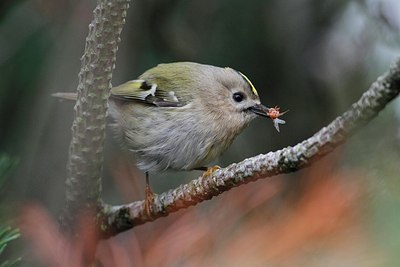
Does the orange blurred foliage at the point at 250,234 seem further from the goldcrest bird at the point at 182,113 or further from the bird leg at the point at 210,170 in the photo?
the goldcrest bird at the point at 182,113

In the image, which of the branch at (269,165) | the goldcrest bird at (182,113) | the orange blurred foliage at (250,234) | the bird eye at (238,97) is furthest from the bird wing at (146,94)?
the orange blurred foliage at (250,234)

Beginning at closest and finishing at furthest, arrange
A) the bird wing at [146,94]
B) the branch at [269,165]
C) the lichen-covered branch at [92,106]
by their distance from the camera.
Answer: the branch at [269,165]
the lichen-covered branch at [92,106]
the bird wing at [146,94]

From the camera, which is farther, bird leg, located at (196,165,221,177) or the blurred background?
bird leg, located at (196,165,221,177)

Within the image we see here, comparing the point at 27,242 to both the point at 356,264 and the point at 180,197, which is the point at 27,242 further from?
the point at 356,264

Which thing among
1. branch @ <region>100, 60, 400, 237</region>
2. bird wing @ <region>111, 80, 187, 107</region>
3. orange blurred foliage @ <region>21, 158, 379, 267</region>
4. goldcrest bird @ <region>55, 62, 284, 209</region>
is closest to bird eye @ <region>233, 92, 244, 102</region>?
goldcrest bird @ <region>55, 62, 284, 209</region>

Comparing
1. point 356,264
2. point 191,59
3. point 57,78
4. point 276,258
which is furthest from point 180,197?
point 191,59

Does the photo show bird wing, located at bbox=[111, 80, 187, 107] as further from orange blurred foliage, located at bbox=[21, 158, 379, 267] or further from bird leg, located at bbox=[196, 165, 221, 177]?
orange blurred foliage, located at bbox=[21, 158, 379, 267]

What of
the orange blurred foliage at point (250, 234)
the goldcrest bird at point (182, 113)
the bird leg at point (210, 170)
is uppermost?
the goldcrest bird at point (182, 113)
